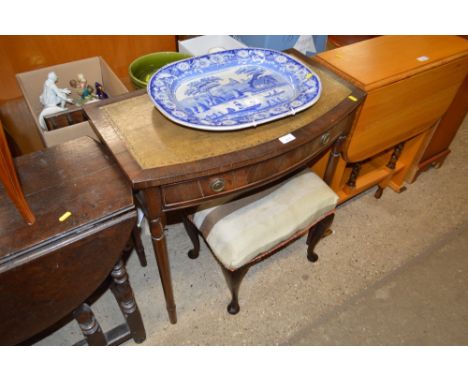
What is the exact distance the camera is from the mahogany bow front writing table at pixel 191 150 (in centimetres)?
93

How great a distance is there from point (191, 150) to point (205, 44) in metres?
0.97

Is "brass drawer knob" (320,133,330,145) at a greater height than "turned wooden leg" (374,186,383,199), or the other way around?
"brass drawer knob" (320,133,330,145)

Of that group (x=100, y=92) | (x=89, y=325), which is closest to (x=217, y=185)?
(x=89, y=325)

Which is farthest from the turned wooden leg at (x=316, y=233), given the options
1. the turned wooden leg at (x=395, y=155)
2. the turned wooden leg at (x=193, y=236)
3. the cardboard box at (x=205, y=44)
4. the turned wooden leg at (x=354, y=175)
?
the cardboard box at (x=205, y=44)

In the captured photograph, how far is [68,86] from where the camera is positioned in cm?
168

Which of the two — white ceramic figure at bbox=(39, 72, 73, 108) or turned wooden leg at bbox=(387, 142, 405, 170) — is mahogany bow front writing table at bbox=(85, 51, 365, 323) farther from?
turned wooden leg at bbox=(387, 142, 405, 170)

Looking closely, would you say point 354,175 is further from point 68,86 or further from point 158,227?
point 68,86

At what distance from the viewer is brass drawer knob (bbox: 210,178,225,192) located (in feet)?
3.24

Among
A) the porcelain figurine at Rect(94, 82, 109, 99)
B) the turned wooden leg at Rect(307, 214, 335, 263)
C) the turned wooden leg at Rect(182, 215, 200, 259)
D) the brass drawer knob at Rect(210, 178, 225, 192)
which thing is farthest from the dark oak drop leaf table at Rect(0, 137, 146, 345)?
the turned wooden leg at Rect(307, 214, 335, 263)

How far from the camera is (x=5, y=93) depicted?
5.46 feet

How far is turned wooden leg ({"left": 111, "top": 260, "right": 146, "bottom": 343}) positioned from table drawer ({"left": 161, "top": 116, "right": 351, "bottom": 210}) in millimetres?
275

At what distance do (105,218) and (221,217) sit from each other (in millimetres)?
439

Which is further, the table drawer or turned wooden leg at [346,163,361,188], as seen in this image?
turned wooden leg at [346,163,361,188]

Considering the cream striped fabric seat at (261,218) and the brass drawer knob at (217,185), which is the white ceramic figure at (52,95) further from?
the brass drawer knob at (217,185)
